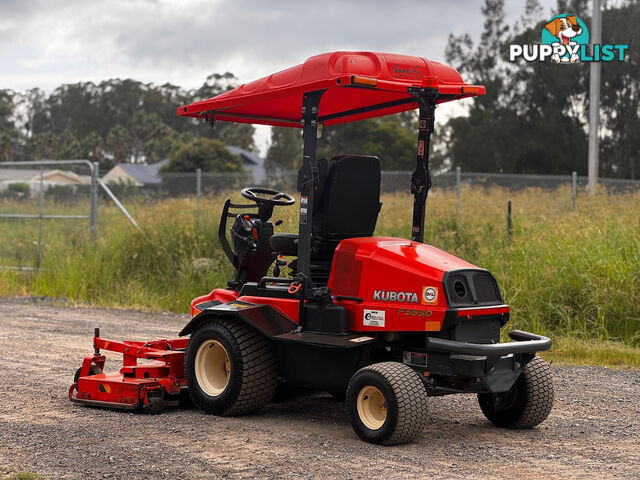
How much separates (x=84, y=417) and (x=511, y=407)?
303cm

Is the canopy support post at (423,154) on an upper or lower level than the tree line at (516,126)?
lower

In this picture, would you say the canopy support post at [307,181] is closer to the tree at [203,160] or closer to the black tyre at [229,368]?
the black tyre at [229,368]

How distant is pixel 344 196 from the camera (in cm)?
649

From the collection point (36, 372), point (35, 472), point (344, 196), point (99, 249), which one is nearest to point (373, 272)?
point (344, 196)

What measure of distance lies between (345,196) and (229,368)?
151 centimetres

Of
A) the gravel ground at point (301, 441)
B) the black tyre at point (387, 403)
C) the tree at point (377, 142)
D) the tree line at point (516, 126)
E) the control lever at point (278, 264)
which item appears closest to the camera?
the gravel ground at point (301, 441)

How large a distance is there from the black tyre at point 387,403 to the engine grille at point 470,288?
1.87ft

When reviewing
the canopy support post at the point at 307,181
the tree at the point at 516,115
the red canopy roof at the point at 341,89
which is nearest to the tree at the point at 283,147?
the tree at the point at 516,115

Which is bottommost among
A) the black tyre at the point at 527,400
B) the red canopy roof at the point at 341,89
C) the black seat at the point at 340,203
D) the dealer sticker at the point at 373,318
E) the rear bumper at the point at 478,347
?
the black tyre at the point at 527,400

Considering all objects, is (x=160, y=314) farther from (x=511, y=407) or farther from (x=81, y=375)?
(x=511, y=407)

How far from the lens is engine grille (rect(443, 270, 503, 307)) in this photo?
586 centimetres

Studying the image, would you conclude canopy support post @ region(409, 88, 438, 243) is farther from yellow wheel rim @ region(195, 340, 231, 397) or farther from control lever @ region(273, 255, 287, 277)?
yellow wheel rim @ region(195, 340, 231, 397)

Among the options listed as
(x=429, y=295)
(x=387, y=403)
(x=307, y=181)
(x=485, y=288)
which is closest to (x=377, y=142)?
(x=307, y=181)

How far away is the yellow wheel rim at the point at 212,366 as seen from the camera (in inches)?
261
